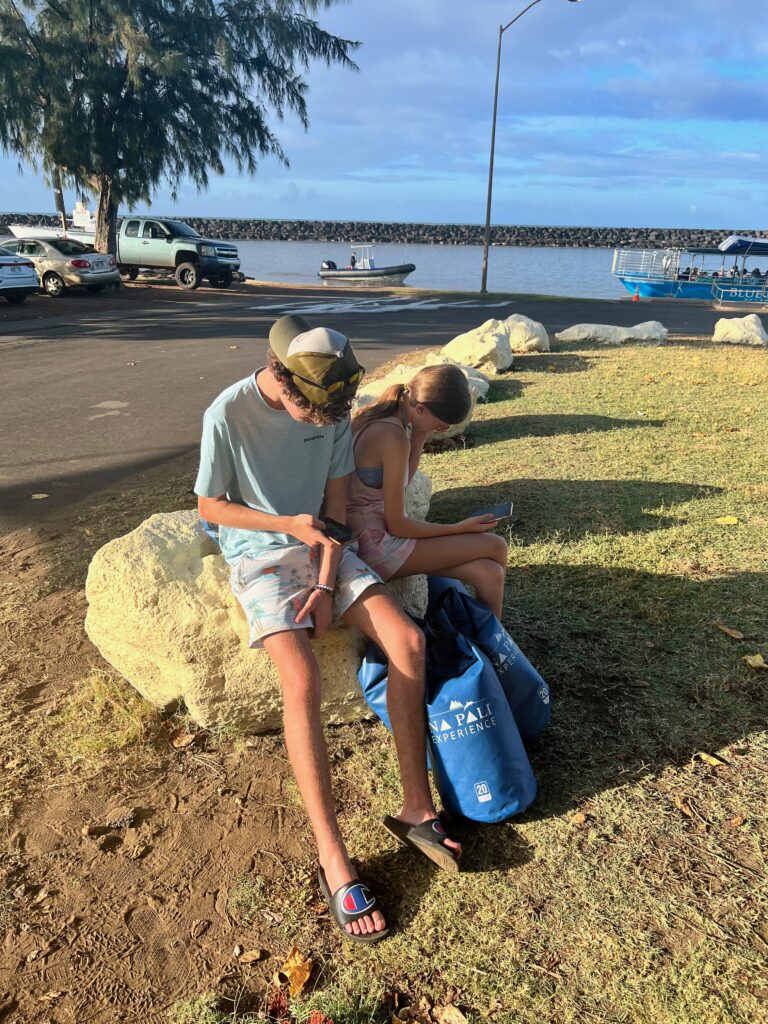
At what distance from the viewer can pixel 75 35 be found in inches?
906

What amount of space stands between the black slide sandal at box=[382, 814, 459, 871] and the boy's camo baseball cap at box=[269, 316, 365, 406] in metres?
1.40

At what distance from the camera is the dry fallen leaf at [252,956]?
2.24 meters

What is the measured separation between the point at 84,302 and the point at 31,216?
270 ft

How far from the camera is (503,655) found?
2895 millimetres

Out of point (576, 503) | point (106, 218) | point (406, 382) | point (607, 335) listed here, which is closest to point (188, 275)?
point (106, 218)

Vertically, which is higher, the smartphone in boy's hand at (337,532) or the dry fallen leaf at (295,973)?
the smartphone in boy's hand at (337,532)

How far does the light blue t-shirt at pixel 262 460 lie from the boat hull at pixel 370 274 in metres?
32.6

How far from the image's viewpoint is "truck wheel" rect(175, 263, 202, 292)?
86.4ft

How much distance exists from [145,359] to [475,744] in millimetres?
11294

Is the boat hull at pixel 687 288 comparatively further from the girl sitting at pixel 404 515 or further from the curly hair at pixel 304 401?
the curly hair at pixel 304 401

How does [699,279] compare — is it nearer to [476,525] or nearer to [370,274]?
[370,274]

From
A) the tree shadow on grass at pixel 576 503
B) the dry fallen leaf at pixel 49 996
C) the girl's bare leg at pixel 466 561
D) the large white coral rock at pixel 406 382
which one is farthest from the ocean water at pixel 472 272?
the dry fallen leaf at pixel 49 996

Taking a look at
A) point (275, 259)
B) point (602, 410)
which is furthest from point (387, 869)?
point (275, 259)

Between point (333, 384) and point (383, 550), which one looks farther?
point (383, 550)
